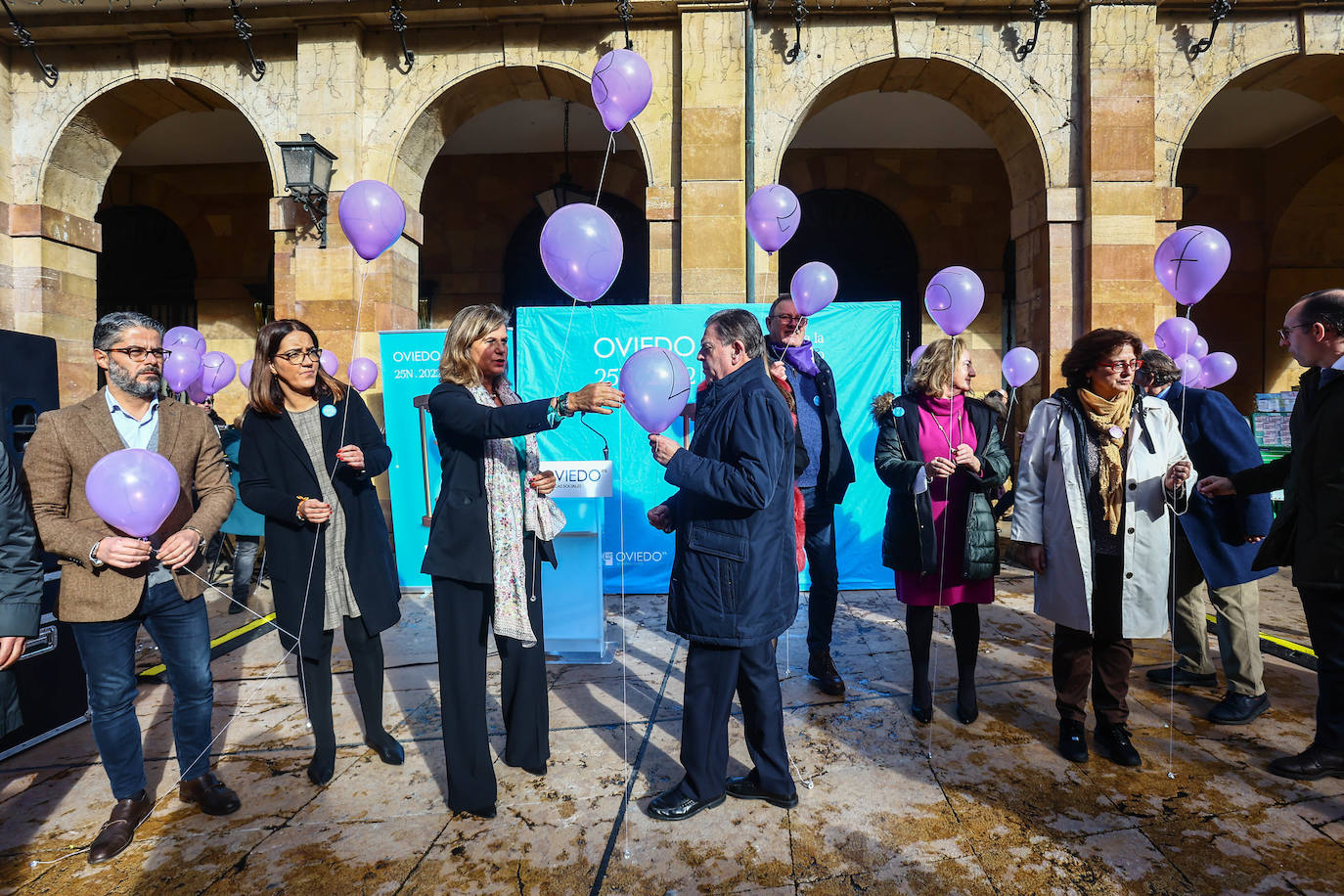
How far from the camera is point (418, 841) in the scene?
2.51 m

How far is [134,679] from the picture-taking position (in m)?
2.59

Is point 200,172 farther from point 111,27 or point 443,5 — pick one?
point 443,5

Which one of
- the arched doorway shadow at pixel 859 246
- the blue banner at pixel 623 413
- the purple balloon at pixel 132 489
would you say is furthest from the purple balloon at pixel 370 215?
the arched doorway shadow at pixel 859 246

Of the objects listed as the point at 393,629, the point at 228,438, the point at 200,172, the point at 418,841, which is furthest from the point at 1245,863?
the point at 200,172

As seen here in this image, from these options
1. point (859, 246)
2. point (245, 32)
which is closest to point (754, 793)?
point (245, 32)

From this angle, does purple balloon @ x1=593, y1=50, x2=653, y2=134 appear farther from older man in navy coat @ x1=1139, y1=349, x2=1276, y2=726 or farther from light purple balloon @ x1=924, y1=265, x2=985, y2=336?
older man in navy coat @ x1=1139, y1=349, x2=1276, y2=726

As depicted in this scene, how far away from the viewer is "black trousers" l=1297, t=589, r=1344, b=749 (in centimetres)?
277

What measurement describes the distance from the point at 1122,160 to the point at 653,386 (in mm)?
6422

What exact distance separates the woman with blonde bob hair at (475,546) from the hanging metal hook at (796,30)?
18.0 ft

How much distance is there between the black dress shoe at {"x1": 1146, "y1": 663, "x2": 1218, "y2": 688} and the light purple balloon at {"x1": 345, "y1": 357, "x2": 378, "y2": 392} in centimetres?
621

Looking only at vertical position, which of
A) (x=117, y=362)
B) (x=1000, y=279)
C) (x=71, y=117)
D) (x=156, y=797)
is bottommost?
(x=156, y=797)

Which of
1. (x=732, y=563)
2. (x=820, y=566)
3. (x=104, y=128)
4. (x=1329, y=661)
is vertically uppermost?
(x=104, y=128)

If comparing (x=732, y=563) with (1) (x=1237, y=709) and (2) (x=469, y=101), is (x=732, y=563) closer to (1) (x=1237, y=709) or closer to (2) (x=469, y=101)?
(1) (x=1237, y=709)

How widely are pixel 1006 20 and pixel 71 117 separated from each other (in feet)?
31.3
